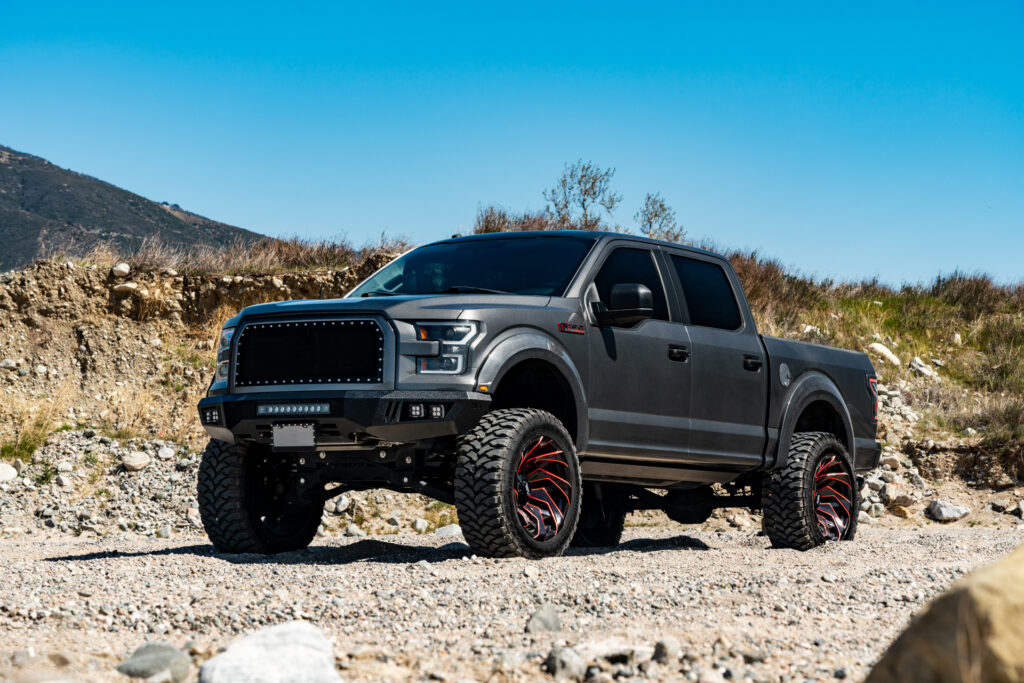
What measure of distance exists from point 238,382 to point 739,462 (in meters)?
3.77

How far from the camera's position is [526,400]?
24.2 ft

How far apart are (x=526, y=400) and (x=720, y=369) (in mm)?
1705

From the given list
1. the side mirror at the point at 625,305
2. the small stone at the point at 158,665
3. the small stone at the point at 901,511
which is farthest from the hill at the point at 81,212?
the small stone at the point at 158,665

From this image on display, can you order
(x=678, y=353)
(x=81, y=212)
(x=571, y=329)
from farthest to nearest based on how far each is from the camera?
(x=81, y=212), (x=678, y=353), (x=571, y=329)

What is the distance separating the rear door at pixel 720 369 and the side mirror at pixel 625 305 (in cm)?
93

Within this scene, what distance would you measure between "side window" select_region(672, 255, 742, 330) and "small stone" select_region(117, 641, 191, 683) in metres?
5.18

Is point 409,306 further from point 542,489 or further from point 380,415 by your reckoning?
point 542,489

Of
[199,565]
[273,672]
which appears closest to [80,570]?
[199,565]

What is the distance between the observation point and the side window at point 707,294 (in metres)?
8.42

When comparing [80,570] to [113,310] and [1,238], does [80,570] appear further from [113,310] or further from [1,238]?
[1,238]

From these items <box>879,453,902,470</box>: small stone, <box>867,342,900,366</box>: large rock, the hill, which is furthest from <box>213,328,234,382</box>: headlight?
the hill

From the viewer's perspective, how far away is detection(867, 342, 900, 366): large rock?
67.0 ft

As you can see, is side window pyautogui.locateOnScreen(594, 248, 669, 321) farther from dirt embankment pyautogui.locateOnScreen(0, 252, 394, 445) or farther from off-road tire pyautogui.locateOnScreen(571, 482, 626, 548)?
dirt embankment pyautogui.locateOnScreen(0, 252, 394, 445)

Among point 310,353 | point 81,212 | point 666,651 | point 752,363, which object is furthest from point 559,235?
point 81,212
